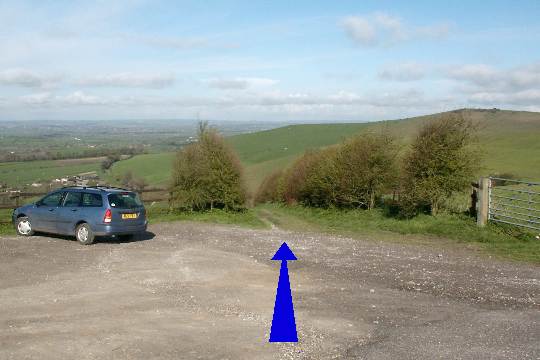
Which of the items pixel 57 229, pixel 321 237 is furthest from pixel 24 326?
pixel 321 237

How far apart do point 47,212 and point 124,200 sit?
2449mm

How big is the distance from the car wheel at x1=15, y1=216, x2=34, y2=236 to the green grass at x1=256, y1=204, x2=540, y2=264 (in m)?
9.30

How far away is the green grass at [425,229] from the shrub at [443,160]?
94 centimetres

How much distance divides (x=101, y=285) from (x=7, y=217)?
39.0 ft

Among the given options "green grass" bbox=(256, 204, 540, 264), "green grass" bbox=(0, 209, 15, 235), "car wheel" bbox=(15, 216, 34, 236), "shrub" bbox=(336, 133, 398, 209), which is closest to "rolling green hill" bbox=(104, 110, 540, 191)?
"shrub" bbox=(336, 133, 398, 209)

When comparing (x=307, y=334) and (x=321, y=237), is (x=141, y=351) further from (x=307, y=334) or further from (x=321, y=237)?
(x=321, y=237)

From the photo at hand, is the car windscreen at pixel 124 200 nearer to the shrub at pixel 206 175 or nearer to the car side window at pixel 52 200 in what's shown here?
the car side window at pixel 52 200

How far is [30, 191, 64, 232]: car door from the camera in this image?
48.9 ft

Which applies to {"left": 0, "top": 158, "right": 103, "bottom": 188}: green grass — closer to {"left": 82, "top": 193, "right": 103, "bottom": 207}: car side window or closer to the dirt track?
{"left": 82, "top": 193, "right": 103, "bottom": 207}: car side window

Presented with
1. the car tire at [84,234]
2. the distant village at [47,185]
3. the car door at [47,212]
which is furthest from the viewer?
the distant village at [47,185]

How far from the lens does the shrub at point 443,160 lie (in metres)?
18.2

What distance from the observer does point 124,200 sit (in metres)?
14.7

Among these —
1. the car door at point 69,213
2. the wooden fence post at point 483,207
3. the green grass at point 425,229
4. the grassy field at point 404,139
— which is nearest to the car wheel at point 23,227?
the car door at point 69,213

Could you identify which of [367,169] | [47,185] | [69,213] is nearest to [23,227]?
[69,213]
